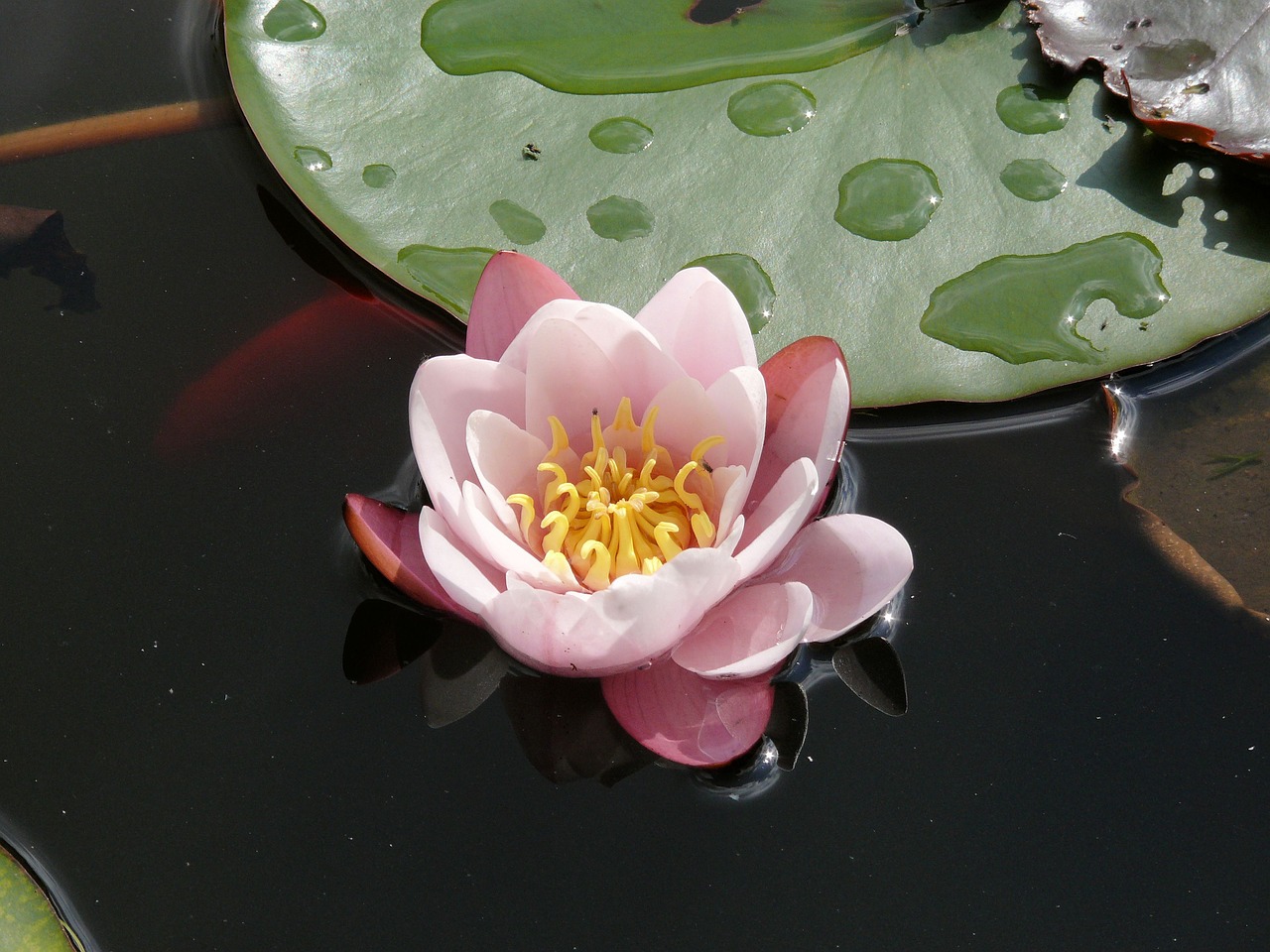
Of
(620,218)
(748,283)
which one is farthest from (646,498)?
(620,218)

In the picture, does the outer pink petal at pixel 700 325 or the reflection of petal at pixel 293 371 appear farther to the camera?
the reflection of petal at pixel 293 371

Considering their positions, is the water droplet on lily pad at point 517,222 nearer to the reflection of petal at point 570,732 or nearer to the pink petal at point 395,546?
the pink petal at point 395,546

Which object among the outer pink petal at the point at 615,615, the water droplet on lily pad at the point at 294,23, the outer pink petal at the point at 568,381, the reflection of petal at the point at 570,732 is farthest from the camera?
the water droplet on lily pad at the point at 294,23

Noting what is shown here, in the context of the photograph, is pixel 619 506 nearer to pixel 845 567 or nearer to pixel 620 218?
pixel 845 567

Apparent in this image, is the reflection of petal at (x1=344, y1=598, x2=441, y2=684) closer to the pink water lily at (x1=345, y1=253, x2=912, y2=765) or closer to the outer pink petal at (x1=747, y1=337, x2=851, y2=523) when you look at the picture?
the pink water lily at (x1=345, y1=253, x2=912, y2=765)

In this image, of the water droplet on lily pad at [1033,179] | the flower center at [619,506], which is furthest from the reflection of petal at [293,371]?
the water droplet on lily pad at [1033,179]

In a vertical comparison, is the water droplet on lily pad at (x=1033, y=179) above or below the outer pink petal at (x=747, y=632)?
above

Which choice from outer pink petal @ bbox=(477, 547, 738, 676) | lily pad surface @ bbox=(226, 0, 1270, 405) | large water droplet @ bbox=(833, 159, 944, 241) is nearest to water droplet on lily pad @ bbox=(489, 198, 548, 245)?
lily pad surface @ bbox=(226, 0, 1270, 405)
